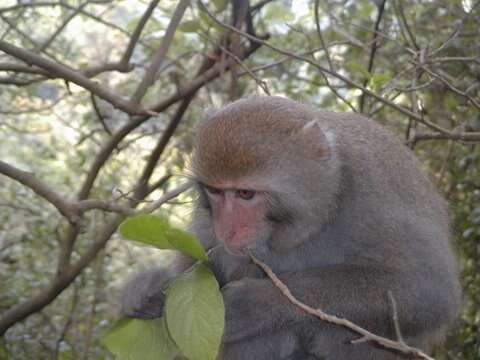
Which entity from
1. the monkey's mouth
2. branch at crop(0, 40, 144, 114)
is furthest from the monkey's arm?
branch at crop(0, 40, 144, 114)

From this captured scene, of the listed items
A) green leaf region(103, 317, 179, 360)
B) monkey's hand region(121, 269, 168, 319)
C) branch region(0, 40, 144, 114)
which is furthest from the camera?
branch region(0, 40, 144, 114)

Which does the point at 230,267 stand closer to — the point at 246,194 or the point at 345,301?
the point at 246,194

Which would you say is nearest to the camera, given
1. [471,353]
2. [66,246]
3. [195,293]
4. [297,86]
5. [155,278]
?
[195,293]

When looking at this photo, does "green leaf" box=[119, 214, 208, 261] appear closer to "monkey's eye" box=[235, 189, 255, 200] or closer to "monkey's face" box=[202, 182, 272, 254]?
"monkey's face" box=[202, 182, 272, 254]

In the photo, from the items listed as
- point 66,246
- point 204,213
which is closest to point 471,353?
point 204,213

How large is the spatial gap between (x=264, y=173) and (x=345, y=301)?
0.76m

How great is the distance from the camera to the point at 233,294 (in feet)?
10.7

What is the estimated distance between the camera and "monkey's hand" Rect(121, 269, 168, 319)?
3.41 m

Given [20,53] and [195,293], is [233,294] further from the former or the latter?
[20,53]

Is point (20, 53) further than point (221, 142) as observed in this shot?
Yes

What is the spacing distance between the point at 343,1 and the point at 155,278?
3.54 m

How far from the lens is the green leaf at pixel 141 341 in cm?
276

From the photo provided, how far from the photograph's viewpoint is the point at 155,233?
239cm

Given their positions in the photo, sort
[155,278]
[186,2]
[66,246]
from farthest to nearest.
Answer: [66,246]
[186,2]
[155,278]
